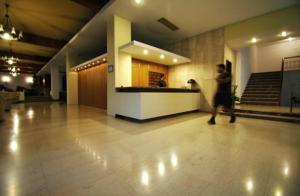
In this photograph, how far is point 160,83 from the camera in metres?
4.90

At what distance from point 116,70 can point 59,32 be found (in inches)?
176

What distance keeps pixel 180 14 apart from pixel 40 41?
23.9 ft

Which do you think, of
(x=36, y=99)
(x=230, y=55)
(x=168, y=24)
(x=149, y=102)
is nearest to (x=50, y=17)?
(x=168, y=24)

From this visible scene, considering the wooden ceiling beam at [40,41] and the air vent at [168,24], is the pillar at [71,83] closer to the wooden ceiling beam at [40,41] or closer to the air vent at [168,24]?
the wooden ceiling beam at [40,41]

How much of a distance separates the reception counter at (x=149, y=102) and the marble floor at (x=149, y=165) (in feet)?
4.03

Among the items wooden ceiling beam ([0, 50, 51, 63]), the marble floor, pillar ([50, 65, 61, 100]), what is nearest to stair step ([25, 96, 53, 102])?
pillar ([50, 65, 61, 100])

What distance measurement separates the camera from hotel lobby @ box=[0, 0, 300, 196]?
1348 millimetres

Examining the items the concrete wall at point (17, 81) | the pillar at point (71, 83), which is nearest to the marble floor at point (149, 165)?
the pillar at point (71, 83)

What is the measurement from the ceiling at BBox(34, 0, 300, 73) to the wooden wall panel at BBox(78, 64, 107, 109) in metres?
1.73

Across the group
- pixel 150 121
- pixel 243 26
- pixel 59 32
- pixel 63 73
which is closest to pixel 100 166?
pixel 150 121

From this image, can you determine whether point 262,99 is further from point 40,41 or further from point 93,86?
point 40,41

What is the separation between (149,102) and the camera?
3.85 metres

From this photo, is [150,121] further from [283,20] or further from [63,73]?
[63,73]

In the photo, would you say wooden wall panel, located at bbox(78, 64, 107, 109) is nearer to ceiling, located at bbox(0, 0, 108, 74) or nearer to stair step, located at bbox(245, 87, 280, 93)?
ceiling, located at bbox(0, 0, 108, 74)
